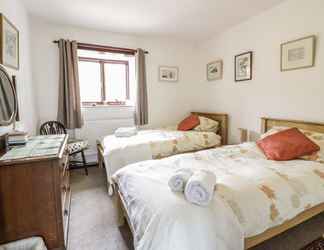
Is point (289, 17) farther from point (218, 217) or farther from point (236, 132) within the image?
point (218, 217)

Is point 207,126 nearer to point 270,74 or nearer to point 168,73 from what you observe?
point 270,74

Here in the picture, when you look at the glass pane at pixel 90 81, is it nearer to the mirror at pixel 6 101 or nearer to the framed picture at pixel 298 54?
the mirror at pixel 6 101

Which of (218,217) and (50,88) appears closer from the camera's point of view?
(218,217)

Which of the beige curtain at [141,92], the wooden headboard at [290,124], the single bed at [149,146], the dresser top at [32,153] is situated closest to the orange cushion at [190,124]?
the single bed at [149,146]

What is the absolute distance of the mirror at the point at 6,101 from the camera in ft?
5.22

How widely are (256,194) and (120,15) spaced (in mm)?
2987

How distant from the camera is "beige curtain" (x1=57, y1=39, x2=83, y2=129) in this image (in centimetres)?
329

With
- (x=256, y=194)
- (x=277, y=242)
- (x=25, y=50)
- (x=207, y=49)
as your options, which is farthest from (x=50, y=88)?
(x=277, y=242)

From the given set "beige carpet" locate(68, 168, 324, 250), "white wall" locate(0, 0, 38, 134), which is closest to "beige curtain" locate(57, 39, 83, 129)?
"white wall" locate(0, 0, 38, 134)

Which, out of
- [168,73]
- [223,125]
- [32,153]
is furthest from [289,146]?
[168,73]

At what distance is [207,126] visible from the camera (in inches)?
144

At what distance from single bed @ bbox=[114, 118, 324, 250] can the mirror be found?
1.07 meters

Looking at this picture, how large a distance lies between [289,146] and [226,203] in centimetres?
130

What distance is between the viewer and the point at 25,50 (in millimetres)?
2660
